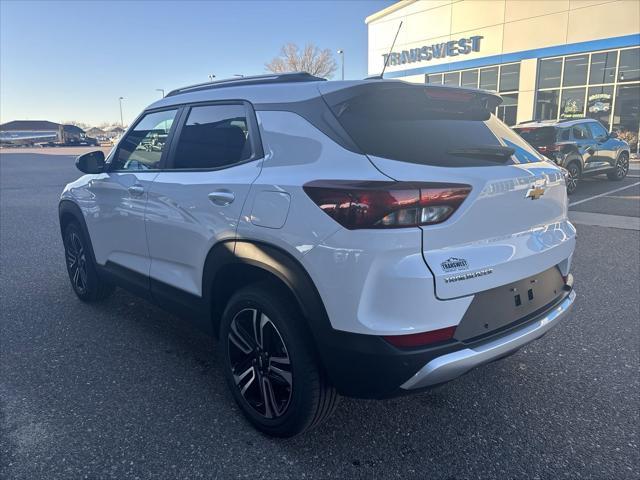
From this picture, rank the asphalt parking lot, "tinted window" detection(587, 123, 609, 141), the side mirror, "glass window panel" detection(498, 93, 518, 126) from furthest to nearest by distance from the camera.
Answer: "glass window panel" detection(498, 93, 518, 126), "tinted window" detection(587, 123, 609, 141), the side mirror, the asphalt parking lot

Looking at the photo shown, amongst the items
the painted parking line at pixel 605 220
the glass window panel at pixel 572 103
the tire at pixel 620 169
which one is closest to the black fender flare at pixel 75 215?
the painted parking line at pixel 605 220

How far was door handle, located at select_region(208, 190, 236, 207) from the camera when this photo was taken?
2525 mm

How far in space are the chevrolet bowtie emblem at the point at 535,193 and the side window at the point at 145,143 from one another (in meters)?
2.28

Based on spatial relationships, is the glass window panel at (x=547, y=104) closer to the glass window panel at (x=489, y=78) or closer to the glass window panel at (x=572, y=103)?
the glass window panel at (x=572, y=103)

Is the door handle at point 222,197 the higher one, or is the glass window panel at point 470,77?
the glass window panel at point 470,77

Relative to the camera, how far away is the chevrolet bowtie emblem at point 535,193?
2377 millimetres

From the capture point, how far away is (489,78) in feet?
80.5

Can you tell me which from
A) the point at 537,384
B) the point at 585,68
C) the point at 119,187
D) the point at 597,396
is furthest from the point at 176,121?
the point at 585,68

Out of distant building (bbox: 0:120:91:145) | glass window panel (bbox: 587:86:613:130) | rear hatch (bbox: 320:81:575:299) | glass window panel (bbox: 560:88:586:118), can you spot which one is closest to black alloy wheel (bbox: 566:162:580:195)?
rear hatch (bbox: 320:81:575:299)

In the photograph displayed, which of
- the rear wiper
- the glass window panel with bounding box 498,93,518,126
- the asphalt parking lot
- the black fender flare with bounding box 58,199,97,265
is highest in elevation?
the glass window panel with bounding box 498,93,518,126

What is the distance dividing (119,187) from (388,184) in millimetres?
2408

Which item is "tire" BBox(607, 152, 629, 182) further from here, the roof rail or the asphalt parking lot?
the roof rail

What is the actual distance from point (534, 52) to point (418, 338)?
24188 mm

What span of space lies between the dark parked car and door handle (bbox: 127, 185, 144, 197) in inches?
358
